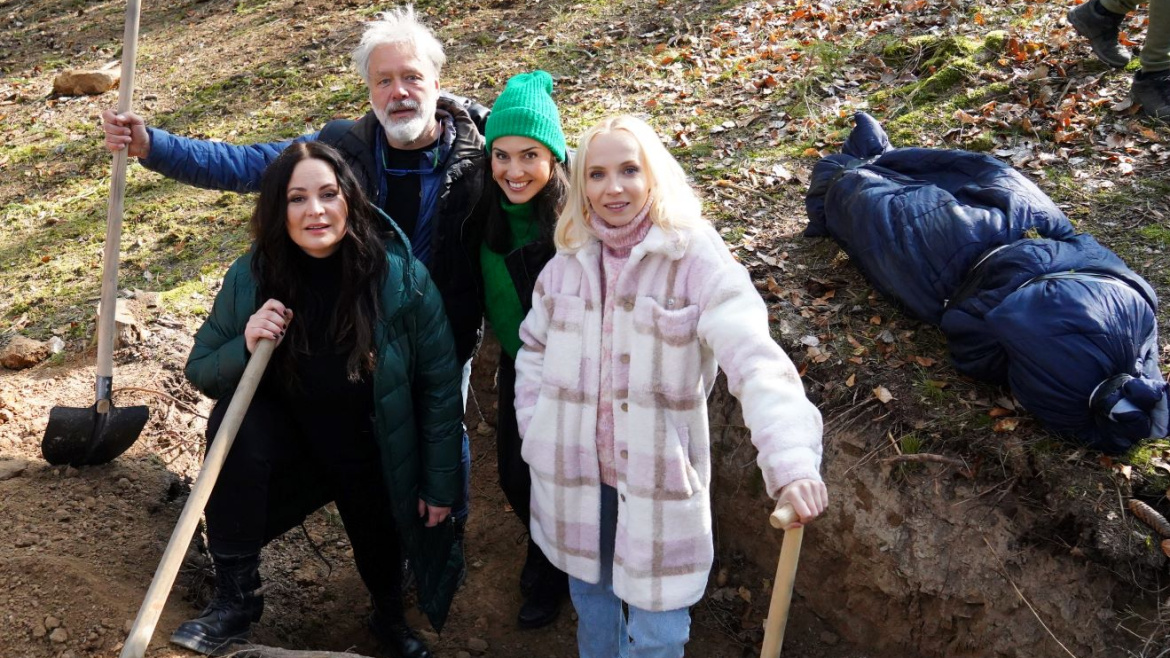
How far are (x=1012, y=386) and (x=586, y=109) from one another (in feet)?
13.7

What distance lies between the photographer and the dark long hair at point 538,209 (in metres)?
3.36

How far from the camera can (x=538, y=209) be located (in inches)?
133

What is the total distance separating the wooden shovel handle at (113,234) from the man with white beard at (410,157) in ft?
0.75

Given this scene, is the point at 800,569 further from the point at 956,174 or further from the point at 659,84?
the point at 659,84

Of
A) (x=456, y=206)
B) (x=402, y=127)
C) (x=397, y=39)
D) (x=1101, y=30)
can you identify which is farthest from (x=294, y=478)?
(x=1101, y=30)

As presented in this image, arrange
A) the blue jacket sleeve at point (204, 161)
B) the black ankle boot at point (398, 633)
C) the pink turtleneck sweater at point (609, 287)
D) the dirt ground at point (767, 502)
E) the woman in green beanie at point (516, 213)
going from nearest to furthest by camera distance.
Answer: the pink turtleneck sweater at point (609, 287) < the woman in green beanie at point (516, 213) < the dirt ground at point (767, 502) < the blue jacket sleeve at point (204, 161) < the black ankle boot at point (398, 633)

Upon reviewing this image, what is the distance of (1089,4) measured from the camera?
5902 millimetres

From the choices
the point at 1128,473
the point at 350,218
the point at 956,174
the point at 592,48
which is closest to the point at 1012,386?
the point at 1128,473

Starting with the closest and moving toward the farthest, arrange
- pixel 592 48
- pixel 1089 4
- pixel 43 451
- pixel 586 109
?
pixel 43 451 < pixel 1089 4 < pixel 586 109 < pixel 592 48

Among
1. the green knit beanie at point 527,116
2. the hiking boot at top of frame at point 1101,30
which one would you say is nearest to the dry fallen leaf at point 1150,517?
the green knit beanie at point 527,116

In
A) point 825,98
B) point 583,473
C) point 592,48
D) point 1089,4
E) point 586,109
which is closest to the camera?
point 583,473

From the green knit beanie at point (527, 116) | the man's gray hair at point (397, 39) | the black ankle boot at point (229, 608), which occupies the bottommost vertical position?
the black ankle boot at point (229, 608)

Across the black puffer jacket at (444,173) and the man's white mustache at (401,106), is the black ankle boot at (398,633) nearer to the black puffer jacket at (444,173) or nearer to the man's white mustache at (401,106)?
the black puffer jacket at (444,173)

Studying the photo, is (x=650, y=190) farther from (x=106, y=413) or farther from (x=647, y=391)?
(x=106, y=413)
